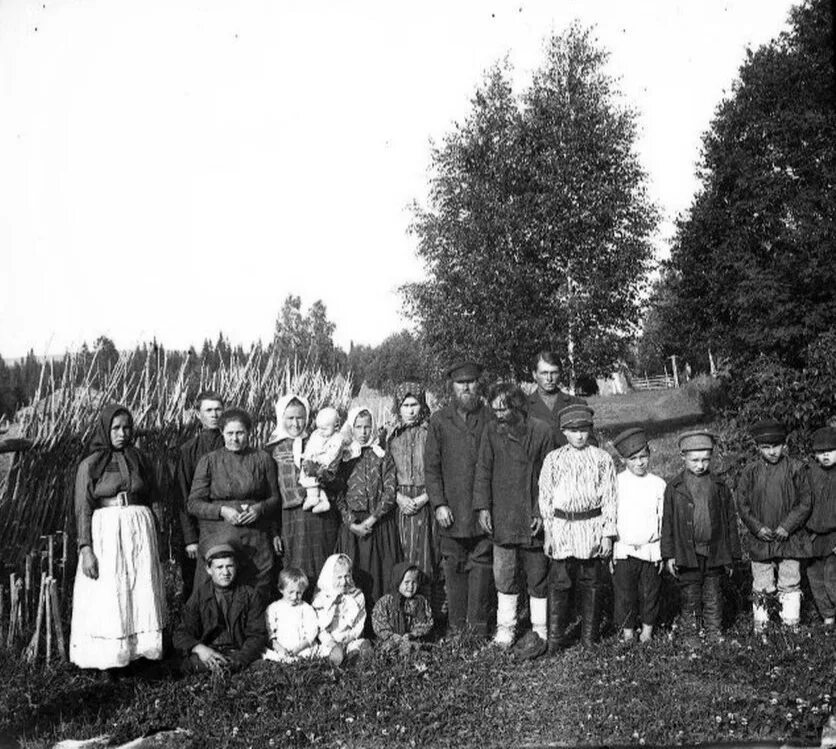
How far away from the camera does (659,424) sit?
14.0m

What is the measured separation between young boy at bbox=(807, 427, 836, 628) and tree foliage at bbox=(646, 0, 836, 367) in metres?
1.69

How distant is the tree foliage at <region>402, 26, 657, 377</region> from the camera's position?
10156 millimetres

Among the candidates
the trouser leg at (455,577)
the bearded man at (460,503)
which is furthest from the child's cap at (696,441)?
the trouser leg at (455,577)

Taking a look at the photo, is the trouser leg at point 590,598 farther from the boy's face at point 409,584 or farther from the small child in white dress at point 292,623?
the small child in white dress at point 292,623

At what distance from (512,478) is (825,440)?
2.05m

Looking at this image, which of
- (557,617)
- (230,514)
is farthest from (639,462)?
(230,514)

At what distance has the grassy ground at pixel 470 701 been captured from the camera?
4.31 m

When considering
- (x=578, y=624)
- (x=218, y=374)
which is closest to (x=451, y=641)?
(x=578, y=624)

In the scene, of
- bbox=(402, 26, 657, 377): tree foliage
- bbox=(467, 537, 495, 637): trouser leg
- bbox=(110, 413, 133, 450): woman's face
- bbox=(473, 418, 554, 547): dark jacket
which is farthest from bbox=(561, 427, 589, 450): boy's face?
bbox=(402, 26, 657, 377): tree foliage

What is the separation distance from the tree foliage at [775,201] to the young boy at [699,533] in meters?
2.10

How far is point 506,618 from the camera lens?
18.3 ft

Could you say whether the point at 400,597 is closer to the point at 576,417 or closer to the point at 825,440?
the point at 576,417

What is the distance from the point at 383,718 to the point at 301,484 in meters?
1.83

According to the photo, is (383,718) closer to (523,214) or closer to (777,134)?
(777,134)
